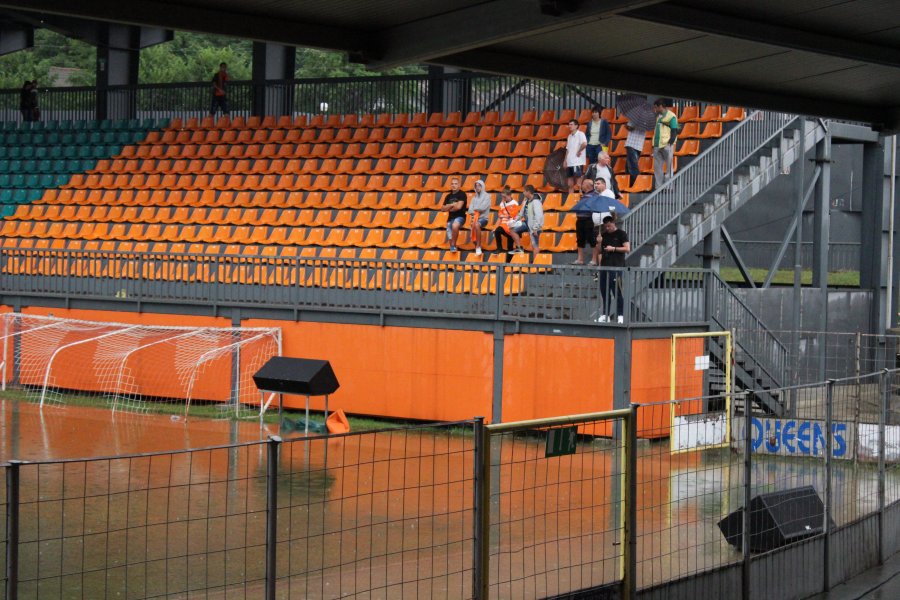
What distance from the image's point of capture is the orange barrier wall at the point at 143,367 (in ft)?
72.3

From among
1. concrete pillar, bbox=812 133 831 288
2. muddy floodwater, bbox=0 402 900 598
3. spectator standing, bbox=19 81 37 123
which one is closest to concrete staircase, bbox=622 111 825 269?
concrete pillar, bbox=812 133 831 288

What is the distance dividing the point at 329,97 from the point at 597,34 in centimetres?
2115

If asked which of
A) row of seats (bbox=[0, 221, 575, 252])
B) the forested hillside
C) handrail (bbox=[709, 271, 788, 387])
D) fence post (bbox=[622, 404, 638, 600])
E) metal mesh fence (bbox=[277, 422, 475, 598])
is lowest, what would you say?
metal mesh fence (bbox=[277, 422, 475, 598])

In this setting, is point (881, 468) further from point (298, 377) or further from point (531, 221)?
point (531, 221)

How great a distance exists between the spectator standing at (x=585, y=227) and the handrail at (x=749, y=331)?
196cm

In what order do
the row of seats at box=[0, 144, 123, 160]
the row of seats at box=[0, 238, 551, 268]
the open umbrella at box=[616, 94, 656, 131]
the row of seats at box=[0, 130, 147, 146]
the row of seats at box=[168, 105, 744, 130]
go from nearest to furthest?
the row of seats at box=[0, 238, 551, 268], the open umbrella at box=[616, 94, 656, 131], the row of seats at box=[168, 105, 744, 130], the row of seats at box=[0, 144, 123, 160], the row of seats at box=[0, 130, 147, 146]

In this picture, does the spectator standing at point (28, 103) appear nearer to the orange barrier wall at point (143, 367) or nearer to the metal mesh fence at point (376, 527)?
the orange barrier wall at point (143, 367)

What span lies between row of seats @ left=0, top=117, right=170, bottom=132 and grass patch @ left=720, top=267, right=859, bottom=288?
15680mm

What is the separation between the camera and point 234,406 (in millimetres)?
21578

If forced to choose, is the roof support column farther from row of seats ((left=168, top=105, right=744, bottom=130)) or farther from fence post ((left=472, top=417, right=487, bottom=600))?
fence post ((left=472, top=417, right=487, bottom=600))

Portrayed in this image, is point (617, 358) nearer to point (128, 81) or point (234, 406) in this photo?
point (234, 406)

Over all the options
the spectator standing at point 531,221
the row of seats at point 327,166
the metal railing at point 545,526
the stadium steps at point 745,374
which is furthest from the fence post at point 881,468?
the row of seats at point 327,166

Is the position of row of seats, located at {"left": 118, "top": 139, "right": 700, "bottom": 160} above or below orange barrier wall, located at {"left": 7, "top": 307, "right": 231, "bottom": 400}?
above

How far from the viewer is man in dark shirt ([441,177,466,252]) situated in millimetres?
21594
